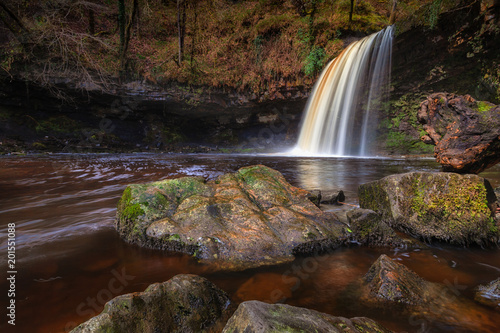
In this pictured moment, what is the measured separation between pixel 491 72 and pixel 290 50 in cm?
1049

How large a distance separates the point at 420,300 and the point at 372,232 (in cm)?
111

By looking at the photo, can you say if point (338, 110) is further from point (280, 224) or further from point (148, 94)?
point (280, 224)

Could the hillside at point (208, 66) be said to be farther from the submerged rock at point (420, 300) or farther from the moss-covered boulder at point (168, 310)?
the submerged rock at point (420, 300)

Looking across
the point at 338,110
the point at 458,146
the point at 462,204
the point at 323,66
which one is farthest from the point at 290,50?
the point at 462,204

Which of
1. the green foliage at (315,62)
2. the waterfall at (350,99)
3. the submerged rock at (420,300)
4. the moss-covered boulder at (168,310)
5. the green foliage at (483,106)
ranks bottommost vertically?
the submerged rock at (420,300)

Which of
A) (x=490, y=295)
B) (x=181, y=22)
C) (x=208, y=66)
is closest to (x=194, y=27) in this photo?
(x=181, y=22)

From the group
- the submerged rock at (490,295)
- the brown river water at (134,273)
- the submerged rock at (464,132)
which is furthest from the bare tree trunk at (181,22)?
the submerged rock at (490,295)

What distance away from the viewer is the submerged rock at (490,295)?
1783 mm

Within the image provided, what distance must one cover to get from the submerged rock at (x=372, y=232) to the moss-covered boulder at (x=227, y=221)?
19 cm

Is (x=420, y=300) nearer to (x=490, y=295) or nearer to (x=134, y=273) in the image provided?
(x=490, y=295)

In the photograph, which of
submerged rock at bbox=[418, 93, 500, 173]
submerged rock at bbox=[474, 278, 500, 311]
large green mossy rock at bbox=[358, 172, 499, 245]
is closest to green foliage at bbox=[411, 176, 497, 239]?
large green mossy rock at bbox=[358, 172, 499, 245]

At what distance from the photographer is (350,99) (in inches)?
535

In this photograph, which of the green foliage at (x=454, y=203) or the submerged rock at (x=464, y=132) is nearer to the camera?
the green foliage at (x=454, y=203)

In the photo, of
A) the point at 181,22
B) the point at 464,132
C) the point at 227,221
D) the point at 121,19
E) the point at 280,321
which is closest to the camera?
the point at 280,321
